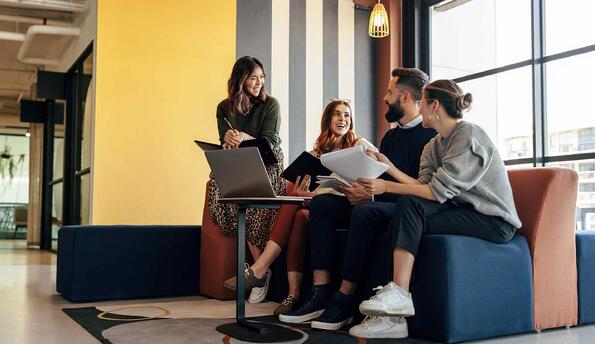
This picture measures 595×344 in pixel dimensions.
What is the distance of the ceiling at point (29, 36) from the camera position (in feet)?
22.1

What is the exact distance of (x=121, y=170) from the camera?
558 centimetres

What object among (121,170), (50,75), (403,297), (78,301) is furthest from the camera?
(50,75)

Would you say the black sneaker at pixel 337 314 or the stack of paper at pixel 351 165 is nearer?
the stack of paper at pixel 351 165

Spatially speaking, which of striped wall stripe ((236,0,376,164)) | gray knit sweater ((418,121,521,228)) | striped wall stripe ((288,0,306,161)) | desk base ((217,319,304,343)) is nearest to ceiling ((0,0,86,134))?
striped wall stripe ((236,0,376,164))

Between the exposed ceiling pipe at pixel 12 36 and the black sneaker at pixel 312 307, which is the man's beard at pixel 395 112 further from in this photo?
the exposed ceiling pipe at pixel 12 36

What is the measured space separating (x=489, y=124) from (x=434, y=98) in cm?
320

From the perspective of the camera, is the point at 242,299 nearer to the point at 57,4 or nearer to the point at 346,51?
the point at 346,51

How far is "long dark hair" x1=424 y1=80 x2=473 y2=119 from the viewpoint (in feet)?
9.16

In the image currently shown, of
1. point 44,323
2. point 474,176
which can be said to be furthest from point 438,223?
point 44,323

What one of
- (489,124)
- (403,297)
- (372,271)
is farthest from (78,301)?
A: (489,124)

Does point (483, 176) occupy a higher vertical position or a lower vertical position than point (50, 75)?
lower

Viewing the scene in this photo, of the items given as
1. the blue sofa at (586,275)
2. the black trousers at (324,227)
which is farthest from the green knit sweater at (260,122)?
the blue sofa at (586,275)

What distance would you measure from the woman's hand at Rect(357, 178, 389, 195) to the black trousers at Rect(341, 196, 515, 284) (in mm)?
97

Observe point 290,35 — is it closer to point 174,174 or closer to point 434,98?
point 174,174
